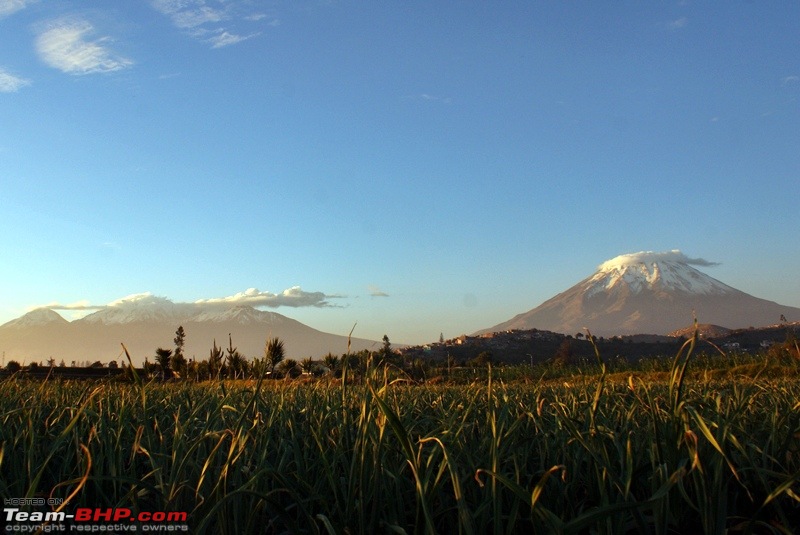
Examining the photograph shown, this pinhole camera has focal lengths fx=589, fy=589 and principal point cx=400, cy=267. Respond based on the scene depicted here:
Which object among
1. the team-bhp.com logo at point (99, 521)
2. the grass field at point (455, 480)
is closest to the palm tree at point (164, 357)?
the grass field at point (455, 480)

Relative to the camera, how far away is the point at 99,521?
6.39ft

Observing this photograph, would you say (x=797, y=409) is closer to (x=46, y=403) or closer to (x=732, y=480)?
(x=732, y=480)

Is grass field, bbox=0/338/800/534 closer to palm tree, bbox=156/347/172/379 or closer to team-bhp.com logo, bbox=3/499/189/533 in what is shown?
team-bhp.com logo, bbox=3/499/189/533

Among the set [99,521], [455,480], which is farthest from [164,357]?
[455,480]

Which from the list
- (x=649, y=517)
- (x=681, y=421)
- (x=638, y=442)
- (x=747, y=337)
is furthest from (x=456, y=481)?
(x=747, y=337)

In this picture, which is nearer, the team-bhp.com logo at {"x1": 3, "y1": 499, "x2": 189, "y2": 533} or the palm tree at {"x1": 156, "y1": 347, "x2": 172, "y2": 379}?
the team-bhp.com logo at {"x1": 3, "y1": 499, "x2": 189, "y2": 533}

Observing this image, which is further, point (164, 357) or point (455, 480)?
point (164, 357)

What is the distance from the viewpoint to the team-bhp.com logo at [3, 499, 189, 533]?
1.71m

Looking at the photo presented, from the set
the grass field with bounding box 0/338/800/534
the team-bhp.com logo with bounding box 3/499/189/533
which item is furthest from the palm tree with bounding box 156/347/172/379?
the team-bhp.com logo with bounding box 3/499/189/533

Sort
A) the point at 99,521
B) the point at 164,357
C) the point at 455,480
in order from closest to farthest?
the point at 455,480 < the point at 99,521 < the point at 164,357

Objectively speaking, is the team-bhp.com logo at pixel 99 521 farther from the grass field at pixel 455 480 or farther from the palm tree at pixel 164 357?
the palm tree at pixel 164 357

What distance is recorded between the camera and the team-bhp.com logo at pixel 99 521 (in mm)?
1705

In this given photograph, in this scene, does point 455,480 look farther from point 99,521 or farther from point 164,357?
point 164,357

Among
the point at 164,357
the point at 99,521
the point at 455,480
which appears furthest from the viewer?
the point at 164,357
